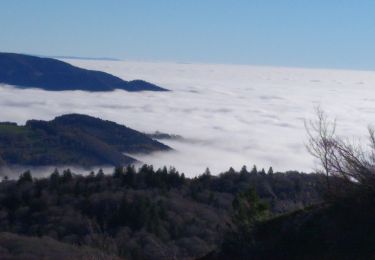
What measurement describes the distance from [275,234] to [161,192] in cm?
3517

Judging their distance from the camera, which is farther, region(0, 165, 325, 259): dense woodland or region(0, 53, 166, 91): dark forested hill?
region(0, 53, 166, 91): dark forested hill

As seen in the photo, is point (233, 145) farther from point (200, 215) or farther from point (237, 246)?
point (237, 246)

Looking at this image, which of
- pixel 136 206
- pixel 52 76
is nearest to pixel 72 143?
pixel 136 206

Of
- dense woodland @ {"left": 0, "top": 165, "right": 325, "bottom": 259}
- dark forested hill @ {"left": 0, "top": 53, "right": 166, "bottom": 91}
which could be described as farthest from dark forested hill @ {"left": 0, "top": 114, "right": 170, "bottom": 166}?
dark forested hill @ {"left": 0, "top": 53, "right": 166, "bottom": 91}

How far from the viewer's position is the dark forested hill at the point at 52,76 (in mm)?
123938

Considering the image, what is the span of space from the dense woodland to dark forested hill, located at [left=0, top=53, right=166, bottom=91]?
243ft

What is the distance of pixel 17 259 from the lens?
15.7 m

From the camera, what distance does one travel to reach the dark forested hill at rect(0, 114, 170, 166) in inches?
3004

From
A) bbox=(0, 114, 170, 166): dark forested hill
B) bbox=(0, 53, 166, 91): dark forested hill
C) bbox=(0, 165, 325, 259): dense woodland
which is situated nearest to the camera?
bbox=(0, 165, 325, 259): dense woodland

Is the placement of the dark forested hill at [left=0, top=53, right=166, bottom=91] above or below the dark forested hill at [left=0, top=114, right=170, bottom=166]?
above

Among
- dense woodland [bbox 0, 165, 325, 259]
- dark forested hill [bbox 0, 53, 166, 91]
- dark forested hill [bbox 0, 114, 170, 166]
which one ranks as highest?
dark forested hill [bbox 0, 53, 166, 91]

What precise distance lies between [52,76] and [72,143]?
4802 centimetres

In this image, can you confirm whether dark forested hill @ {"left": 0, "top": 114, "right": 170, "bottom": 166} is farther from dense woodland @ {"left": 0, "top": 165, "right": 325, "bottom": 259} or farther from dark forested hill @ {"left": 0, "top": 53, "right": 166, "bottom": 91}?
dark forested hill @ {"left": 0, "top": 53, "right": 166, "bottom": 91}

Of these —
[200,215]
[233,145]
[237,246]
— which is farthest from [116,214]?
[233,145]
